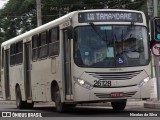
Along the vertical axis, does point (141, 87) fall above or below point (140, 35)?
below

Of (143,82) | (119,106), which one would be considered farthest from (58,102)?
(143,82)

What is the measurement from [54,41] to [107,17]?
2.38 m

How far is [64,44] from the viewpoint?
1714 cm

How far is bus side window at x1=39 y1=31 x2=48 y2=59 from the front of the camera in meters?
19.1

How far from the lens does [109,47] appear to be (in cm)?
1628

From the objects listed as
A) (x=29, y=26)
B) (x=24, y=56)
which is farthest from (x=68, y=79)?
(x=29, y=26)

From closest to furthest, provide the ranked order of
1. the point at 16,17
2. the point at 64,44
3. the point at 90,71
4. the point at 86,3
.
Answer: the point at 90,71
the point at 64,44
the point at 86,3
the point at 16,17

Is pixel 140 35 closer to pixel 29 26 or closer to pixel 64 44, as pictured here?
pixel 64 44

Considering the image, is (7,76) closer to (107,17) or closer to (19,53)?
(19,53)

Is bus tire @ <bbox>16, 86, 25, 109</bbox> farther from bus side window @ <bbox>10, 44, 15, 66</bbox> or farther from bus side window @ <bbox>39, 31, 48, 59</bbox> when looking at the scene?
bus side window @ <bbox>39, 31, 48, 59</bbox>

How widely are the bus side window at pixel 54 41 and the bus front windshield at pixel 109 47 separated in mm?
1661

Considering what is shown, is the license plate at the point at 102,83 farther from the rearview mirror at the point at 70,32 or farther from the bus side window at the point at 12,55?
the bus side window at the point at 12,55

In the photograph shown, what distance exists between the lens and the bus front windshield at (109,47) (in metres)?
16.2

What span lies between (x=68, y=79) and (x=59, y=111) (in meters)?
1.67
